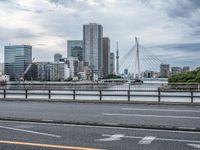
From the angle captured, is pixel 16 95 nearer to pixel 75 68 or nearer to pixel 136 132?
pixel 136 132

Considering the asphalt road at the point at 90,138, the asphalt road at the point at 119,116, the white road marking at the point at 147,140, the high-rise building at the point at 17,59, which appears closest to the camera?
the asphalt road at the point at 90,138

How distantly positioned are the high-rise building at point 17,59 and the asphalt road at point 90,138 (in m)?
77.1

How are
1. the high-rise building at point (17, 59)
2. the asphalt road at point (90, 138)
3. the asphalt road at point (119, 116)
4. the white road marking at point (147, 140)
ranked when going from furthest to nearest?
the high-rise building at point (17, 59) → the asphalt road at point (119, 116) → the white road marking at point (147, 140) → the asphalt road at point (90, 138)

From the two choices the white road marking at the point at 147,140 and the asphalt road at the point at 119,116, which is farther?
the asphalt road at the point at 119,116

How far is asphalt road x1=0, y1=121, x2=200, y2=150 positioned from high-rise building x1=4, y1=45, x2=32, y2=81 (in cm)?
7711

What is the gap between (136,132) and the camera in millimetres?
11484

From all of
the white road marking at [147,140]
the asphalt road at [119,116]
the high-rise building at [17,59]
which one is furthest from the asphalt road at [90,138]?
the high-rise building at [17,59]

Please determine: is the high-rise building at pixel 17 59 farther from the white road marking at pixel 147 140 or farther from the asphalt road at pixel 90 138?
the white road marking at pixel 147 140

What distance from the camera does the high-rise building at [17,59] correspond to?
290ft

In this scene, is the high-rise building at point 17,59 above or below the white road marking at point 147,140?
above

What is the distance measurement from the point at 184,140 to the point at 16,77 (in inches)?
3220

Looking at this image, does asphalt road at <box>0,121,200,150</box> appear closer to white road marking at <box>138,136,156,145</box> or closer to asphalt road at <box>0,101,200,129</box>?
white road marking at <box>138,136,156,145</box>

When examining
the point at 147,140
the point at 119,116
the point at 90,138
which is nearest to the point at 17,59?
the point at 119,116

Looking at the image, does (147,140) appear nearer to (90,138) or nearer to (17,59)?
(90,138)
